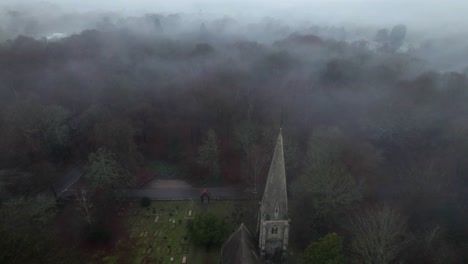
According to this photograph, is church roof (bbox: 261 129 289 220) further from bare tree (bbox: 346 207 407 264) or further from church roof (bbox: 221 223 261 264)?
bare tree (bbox: 346 207 407 264)

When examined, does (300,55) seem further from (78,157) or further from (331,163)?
(78,157)

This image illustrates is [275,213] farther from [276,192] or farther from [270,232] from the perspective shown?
[270,232]

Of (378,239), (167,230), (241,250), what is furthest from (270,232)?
(167,230)

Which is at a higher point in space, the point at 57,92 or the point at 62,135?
the point at 57,92

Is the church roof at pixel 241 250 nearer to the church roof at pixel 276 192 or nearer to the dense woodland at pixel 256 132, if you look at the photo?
the church roof at pixel 276 192

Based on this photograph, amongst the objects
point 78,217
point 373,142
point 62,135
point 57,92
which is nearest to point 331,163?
point 373,142

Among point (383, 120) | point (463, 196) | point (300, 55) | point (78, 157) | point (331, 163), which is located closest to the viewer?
point (463, 196)

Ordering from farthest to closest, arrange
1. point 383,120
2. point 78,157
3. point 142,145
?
point 142,145 → point 78,157 → point 383,120
